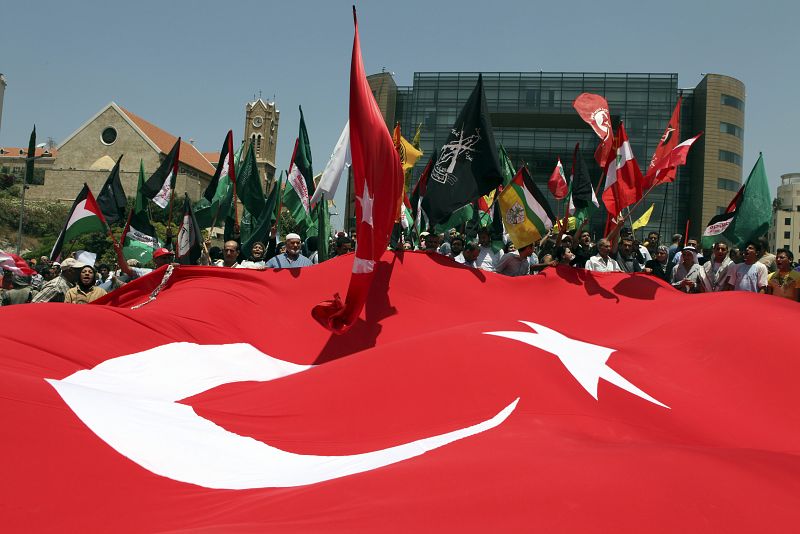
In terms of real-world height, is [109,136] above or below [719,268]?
above

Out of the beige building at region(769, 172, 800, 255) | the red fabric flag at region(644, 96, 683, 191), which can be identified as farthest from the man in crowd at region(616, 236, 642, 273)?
the beige building at region(769, 172, 800, 255)

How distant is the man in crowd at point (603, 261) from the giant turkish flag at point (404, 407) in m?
0.62

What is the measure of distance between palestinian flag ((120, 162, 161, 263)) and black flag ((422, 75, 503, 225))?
18.0ft

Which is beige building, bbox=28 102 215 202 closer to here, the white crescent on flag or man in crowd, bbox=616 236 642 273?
man in crowd, bbox=616 236 642 273

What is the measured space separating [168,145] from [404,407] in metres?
79.9

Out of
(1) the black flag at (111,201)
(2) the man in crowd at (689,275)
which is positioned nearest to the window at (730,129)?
(2) the man in crowd at (689,275)

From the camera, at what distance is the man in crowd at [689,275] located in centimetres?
870

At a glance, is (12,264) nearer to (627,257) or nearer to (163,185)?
(163,185)

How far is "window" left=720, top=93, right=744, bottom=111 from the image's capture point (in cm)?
6144

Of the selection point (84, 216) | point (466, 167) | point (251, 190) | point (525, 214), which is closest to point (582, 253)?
point (525, 214)

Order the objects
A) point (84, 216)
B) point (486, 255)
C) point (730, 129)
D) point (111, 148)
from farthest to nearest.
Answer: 1. point (111, 148)
2. point (730, 129)
3. point (84, 216)
4. point (486, 255)

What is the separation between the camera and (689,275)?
9.05m

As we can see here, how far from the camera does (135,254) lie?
41.4ft

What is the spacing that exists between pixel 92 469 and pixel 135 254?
9.89 metres
